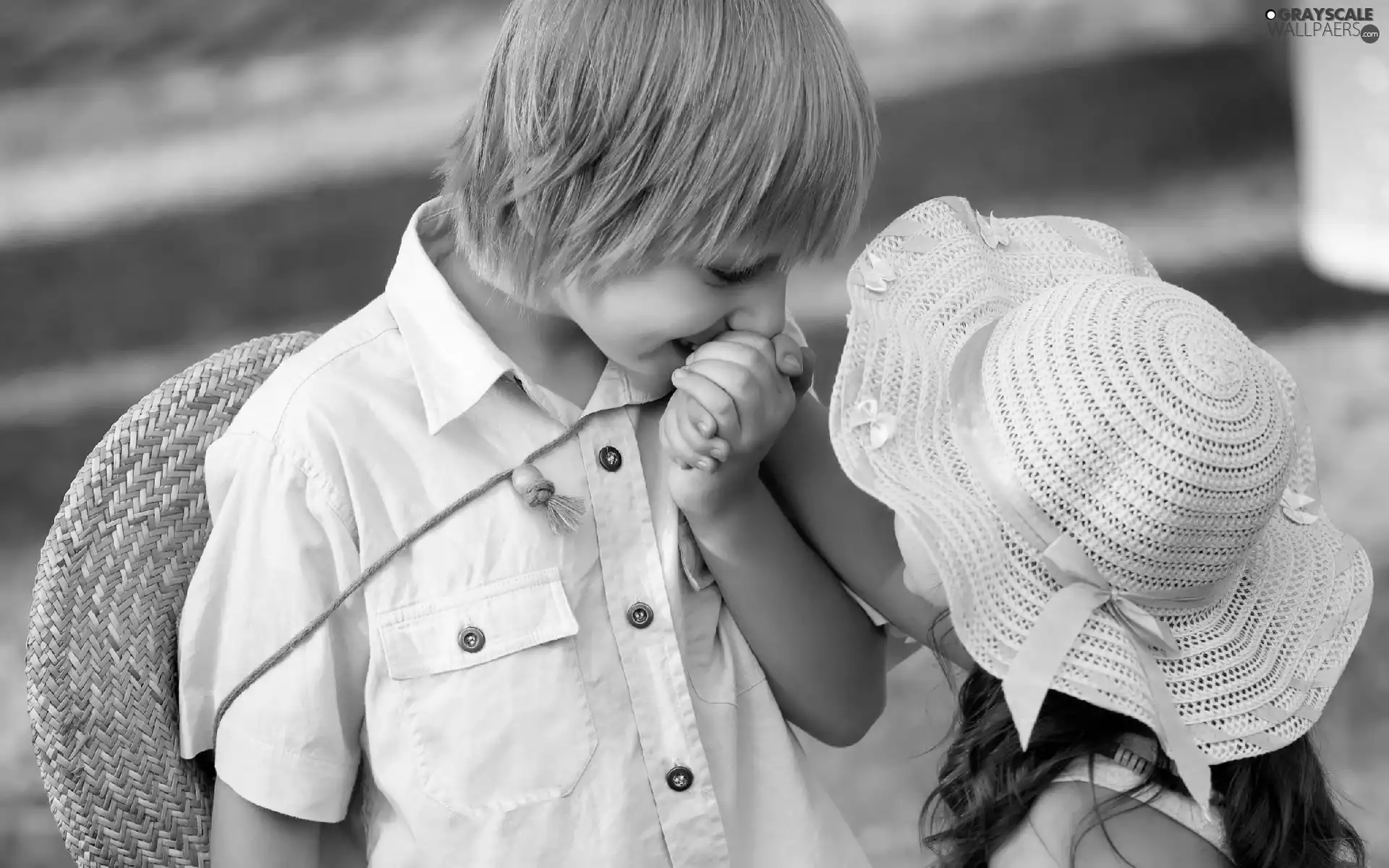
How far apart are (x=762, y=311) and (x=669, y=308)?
0.26ft

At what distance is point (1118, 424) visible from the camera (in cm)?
92

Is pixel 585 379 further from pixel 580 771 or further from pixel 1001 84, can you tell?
pixel 1001 84

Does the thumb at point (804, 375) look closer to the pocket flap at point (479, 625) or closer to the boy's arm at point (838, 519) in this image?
the boy's arm at point (838, 519)

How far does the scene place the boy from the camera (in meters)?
0.97

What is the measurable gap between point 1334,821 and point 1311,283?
6.07 feet

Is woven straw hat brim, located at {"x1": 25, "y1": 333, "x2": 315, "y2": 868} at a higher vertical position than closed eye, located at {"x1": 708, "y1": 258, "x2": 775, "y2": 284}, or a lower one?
lower

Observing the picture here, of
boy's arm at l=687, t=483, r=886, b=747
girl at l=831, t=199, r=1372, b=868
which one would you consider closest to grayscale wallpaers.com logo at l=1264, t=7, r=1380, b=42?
girl at l=831, t=199, r=1372, b=868

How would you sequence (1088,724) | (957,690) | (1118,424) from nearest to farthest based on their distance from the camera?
(1118,424) → (1088,724) → (957,690)

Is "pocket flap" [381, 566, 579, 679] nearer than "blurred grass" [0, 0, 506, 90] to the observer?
Yes

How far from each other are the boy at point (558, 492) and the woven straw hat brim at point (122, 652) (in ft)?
0.11

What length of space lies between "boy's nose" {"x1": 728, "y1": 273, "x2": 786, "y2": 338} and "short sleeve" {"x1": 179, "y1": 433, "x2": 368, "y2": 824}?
312 mm

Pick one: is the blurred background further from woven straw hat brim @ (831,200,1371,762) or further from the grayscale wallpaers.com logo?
woven straw hat brim @ (831,200,1371,762)

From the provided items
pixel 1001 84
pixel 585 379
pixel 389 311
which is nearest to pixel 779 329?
pixel 585 379

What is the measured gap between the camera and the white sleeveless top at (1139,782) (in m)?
Answer: 0.99
